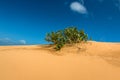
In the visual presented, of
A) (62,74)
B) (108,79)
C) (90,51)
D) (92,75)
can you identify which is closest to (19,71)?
(62,74)

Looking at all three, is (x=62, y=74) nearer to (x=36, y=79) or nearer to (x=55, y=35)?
(x=36, y=79)

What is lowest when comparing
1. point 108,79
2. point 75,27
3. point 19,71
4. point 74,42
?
point 108,79

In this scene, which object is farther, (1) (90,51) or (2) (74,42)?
(2) (74,42)

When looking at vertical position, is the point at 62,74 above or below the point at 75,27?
below

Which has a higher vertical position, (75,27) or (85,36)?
(75,27)

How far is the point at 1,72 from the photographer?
5.52 meters

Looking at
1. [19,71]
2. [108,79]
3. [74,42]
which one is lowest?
[108,79]

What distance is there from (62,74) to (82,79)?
85cm

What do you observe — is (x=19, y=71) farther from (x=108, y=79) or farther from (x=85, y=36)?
(x=85, y=36)

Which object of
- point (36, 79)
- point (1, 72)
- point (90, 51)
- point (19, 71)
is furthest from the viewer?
point (90, 51)

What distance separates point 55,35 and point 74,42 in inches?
93.1

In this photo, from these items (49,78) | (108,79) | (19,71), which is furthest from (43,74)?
(108,79)

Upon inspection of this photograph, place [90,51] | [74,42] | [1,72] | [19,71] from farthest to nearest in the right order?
1. [74,42]
2. [90,51]
3. [19,71]
4. [1,72]

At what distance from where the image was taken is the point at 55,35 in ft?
59.1
